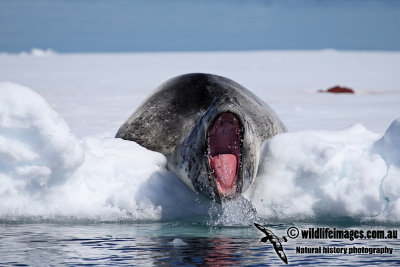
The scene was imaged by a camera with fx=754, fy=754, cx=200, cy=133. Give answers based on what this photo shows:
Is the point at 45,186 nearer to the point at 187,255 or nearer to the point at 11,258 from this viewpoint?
the point at 11,258

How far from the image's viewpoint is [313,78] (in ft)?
56.1

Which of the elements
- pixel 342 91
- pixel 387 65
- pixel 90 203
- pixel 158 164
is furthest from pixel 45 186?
pixel 387 65

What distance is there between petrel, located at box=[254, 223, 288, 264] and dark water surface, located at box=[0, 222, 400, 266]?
0.04 meters

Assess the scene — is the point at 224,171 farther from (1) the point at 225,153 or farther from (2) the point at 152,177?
(2) the point at 152,177

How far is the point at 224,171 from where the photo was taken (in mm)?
4805

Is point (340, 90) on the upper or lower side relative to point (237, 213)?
upper

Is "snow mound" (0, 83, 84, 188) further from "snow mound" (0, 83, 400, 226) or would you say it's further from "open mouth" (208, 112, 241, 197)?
"open mouth" (208, 112, 241, 197)

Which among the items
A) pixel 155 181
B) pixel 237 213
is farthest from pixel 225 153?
pixel 155 181

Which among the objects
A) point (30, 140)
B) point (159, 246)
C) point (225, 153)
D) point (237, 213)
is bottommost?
point (159, 246)

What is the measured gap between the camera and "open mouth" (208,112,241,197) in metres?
4.79

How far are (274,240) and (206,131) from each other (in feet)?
2.87

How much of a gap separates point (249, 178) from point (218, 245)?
867 millimetres

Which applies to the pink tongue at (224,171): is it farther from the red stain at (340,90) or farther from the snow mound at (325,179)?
the red stain at (340,90)

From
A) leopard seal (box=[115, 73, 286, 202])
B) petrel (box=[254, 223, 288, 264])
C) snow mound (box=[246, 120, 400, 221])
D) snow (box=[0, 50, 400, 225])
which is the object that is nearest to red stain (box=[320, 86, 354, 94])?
leopard seal (box=[115, 73, 286, 202])
